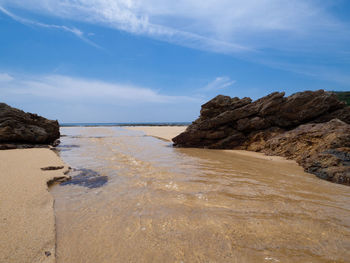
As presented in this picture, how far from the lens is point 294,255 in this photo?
227cm

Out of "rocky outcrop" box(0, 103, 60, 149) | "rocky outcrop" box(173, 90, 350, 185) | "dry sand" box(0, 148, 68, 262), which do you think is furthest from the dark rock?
"rocky outcrop" box(0, 103, 60, 149)

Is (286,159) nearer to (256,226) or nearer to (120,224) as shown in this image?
(256,226)

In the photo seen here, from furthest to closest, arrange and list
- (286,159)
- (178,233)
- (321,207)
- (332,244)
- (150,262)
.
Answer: (286,159) → (321,207) → (178,233) → (332,244) → (150,262)

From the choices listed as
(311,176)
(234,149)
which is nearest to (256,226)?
(311,176)

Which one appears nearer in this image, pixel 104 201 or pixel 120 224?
pixel 120 224

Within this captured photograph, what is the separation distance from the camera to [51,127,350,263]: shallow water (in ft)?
7.50

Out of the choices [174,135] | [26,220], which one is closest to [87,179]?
[26,220]

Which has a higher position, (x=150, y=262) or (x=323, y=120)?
(x=323, y=120)

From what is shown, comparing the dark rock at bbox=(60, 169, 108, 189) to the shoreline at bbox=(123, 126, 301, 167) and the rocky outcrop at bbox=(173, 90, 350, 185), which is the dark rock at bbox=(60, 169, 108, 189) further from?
the shoreline at bbox=(123, 126, 301, 167)

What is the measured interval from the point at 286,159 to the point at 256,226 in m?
7.31

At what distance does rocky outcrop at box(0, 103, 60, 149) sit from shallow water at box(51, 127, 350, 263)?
1017cm

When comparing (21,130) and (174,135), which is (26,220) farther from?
(174,135)

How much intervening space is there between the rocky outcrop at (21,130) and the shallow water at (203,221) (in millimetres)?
10172

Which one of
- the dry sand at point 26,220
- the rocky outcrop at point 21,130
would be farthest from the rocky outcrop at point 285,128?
the rocky outcrop at point 21,130
